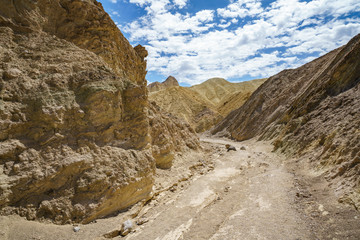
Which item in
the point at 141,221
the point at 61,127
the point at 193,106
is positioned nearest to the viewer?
the point at 61,127

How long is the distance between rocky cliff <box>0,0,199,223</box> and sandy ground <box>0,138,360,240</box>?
1.57ft

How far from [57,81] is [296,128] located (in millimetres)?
16763

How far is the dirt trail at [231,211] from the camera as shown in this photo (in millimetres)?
5653

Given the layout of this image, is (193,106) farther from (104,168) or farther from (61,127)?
(61,127)

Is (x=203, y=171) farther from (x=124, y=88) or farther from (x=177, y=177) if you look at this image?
(x=124, y=88)

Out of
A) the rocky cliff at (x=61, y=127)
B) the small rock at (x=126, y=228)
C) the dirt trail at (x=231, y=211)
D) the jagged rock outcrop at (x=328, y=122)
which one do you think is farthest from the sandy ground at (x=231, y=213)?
the jagged rock outcrop at (x=328, y=122)

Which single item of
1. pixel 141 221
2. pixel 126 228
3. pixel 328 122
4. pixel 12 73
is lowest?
pixel 141 221

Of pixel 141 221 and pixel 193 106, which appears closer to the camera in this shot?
pixel 141 221

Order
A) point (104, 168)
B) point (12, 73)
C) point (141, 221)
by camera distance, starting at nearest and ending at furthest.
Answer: point (12, 73) < point (141, 221) < point (104, 168)

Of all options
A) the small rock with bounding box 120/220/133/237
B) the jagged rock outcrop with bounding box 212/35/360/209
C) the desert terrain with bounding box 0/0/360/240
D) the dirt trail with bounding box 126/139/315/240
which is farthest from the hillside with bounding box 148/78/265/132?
the small rock with bounding box 120/220/133/237

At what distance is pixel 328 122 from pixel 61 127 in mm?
15023

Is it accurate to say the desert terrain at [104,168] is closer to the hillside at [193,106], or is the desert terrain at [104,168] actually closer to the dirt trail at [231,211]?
the dirt trail at [231,211]

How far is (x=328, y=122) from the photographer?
1260cm

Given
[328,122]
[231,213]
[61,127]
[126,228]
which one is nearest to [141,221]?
[126,228]
